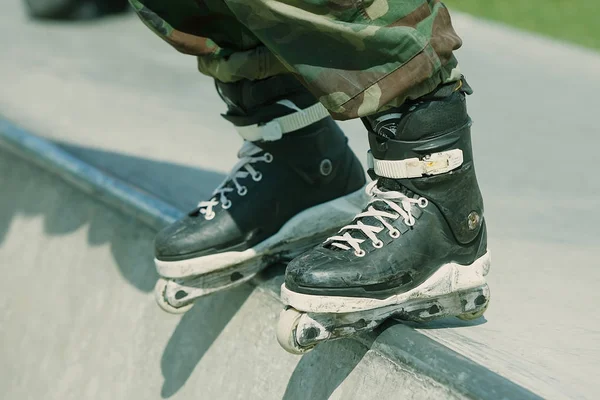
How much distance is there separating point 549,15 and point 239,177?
3.95 meters

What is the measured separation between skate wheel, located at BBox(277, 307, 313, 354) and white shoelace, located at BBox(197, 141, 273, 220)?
370mm

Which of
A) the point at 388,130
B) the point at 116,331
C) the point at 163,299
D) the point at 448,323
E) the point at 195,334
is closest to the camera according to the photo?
the point at 388,130

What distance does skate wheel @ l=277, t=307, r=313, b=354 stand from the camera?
120 cm

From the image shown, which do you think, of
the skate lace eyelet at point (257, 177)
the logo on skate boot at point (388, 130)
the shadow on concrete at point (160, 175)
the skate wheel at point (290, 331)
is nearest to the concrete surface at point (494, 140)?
the shadow on concrete at point (160, 175)

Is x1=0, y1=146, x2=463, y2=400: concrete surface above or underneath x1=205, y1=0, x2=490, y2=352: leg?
underneath

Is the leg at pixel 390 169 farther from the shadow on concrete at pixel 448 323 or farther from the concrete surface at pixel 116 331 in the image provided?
the concrete surface at pixel 116 331

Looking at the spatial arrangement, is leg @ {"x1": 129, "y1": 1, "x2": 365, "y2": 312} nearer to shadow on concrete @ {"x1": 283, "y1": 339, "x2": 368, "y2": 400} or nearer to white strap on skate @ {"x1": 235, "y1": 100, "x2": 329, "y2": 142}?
white strap on skate @ {"x1": 235, "y1": 100, "x2": 329, "y2": 142}

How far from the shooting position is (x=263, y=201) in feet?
5.06

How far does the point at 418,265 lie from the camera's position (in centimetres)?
125

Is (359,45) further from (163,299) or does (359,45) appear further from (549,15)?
(549,15)

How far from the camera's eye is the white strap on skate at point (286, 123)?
1531 mm

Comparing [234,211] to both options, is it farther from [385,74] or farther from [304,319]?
[385,74]

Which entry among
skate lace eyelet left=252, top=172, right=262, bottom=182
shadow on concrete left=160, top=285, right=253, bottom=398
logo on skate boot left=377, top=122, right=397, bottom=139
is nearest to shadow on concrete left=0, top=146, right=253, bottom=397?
shadow on concrete left=160, top=285, right=253, bottom=398

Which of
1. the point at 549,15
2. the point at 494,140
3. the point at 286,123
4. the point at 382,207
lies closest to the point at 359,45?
the point at 382,207
